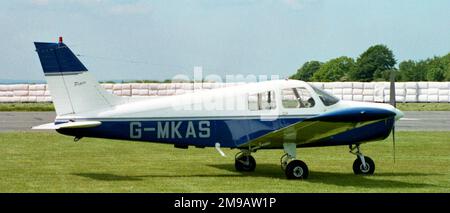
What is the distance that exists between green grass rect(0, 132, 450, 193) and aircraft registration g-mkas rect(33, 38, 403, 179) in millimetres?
824

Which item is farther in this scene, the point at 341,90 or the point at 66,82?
the point at 341,90

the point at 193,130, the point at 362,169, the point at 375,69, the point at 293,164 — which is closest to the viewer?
the point at 293,164

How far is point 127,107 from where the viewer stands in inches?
632

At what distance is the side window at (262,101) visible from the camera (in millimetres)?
16266

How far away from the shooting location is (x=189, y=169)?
17922 millimetres

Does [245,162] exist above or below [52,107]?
above

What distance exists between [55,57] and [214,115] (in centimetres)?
337

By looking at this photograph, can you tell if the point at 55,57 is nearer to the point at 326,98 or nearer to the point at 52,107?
the point at 326,98

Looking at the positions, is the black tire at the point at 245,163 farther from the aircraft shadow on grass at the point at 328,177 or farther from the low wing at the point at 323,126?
the low wing at the point at 323,126

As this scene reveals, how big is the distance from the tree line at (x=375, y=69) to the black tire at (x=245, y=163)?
186 ft

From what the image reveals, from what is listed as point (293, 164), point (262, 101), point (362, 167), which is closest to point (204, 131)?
point (262, 101)

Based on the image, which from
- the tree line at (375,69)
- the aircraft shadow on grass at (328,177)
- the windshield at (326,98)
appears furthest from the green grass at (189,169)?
the tree line at (375,69)

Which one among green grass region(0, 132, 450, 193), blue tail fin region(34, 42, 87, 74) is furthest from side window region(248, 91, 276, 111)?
blue tail fin region(34, 42, 87, 74)
